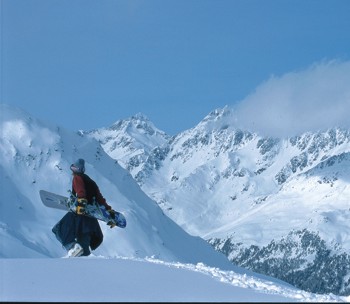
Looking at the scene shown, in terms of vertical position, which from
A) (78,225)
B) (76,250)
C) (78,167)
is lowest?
(76,250)

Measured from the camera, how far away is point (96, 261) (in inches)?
636

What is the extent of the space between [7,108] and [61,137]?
9.62m

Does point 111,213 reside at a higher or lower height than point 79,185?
lower

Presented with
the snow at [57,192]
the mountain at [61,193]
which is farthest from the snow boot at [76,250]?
the mountain at [61,193]

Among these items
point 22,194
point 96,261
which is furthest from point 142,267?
point 22,194

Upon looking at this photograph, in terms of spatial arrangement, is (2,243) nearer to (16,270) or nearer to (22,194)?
(22,194)

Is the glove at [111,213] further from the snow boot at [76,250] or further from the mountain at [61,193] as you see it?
the mountain at [61,193]

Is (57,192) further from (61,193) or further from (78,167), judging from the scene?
(78,167)

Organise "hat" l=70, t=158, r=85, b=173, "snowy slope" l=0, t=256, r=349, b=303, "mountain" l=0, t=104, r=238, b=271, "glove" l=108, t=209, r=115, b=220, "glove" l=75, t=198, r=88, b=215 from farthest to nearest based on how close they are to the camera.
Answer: "mountain" l=0, t=104, r=238, b=271 < "glove" l=108, t=209, r=115, b=220 < "hat" l=70, t=158, r=85, b=173 < "glove" l=75, t=198, r=88, b=215 < "snowy slope" l=0, t=256, r=349, b=303

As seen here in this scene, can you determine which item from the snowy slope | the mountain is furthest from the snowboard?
the mountain

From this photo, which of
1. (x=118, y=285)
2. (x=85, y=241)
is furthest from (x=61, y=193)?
(x=118, y=285)

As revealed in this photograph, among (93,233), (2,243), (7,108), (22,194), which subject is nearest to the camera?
(93,233)

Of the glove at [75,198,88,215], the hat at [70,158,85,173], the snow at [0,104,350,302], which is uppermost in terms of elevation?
the snow at [0,104,350,302]

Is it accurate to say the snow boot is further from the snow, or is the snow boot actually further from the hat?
the snow
